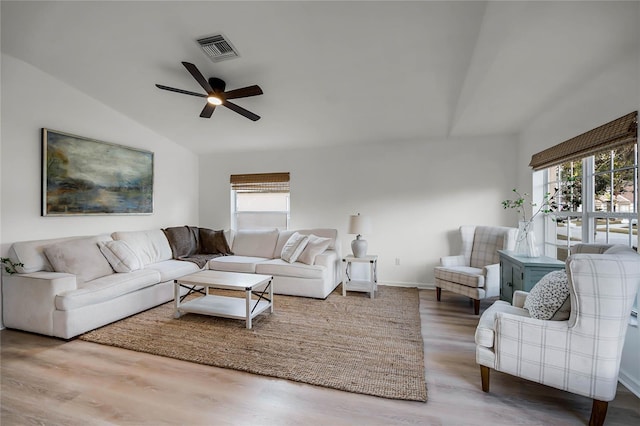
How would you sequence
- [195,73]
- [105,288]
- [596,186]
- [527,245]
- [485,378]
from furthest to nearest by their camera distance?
1. [105,288]
2. [527,245]
3. [596,186]
4. [195,73]
5. [485,378]

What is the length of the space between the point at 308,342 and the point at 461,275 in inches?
79.9

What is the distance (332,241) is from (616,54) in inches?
137

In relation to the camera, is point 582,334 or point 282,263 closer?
point 582,334

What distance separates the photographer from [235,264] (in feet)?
14.1

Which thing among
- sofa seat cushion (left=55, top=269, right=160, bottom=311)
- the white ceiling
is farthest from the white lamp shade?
sofa seat cushion (left=55, top=269, right=160, bottom=311)

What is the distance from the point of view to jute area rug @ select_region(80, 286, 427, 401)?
2113mm

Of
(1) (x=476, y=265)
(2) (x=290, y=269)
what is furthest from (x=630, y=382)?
(2) (x=290, y=269)

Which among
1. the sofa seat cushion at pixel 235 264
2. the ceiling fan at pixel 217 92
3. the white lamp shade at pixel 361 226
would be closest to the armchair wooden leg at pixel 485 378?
the white lamp shade at pixel 361 226

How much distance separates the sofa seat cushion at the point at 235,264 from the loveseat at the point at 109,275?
15 mm

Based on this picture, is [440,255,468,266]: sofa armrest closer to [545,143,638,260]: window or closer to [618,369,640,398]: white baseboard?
[545,143,638,260]: window

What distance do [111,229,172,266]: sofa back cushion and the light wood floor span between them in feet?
5.57

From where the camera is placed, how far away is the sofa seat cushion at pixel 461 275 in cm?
334

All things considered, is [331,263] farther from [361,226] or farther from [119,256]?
[119,256]

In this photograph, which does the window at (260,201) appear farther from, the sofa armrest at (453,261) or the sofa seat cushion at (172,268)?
the sofa armrest at (453,261)
